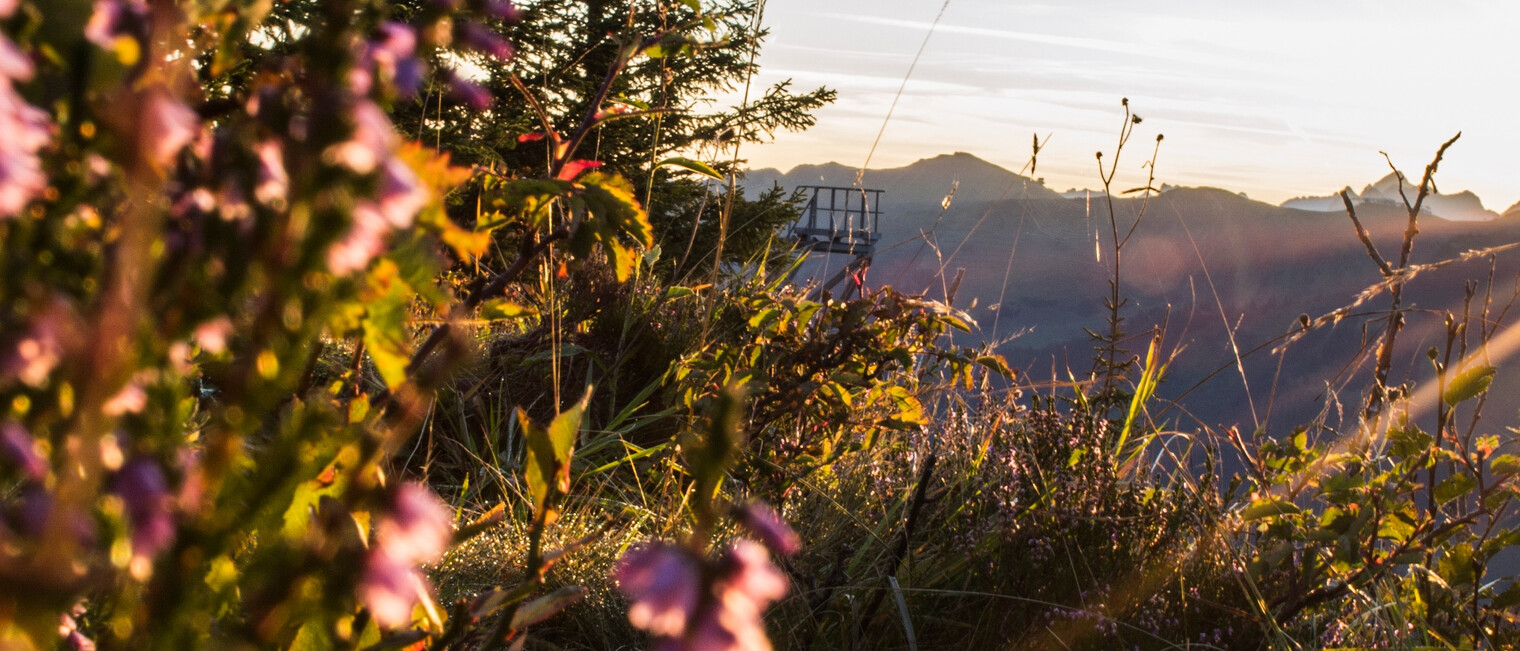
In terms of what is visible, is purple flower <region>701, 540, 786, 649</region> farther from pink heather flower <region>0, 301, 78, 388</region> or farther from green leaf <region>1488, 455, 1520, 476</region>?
green leaf <region>1488, 455, 1520, 476</region>

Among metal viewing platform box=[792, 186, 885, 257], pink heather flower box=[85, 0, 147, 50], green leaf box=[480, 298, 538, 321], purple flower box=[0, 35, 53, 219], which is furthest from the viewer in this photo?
metal viewing platform box=[792, 186, 885, 257]

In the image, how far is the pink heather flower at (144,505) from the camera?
42cm

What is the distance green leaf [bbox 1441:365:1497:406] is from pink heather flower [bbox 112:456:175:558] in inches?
80.5

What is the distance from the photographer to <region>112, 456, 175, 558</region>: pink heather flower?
421 millimetres

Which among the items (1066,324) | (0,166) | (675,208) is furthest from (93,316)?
(1066,324)

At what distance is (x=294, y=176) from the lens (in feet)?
1.45

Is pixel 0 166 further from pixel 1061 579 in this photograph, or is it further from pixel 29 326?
pixel 1061 579

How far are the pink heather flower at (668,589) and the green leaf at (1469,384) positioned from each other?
1.90 meters

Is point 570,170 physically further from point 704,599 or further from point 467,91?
point 704,599

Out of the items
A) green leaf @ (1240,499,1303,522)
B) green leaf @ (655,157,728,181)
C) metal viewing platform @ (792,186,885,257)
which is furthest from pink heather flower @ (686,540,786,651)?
metal viewing platform @ (792,186,885,257)

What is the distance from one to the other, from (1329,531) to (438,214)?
1.71 metres

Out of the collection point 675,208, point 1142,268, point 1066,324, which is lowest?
point 1066,324

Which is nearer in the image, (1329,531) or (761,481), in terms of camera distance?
(1329,531)

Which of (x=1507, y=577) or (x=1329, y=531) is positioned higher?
(x=1329, y=531)
